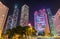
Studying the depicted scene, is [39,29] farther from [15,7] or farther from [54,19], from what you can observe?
[15,7]

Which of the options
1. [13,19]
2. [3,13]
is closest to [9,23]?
[13,19]

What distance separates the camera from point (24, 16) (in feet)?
7.57

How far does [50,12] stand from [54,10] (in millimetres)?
70

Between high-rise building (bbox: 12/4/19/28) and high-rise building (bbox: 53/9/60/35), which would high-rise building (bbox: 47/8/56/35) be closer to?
high-rise building (bbox: 53/9/60/35)

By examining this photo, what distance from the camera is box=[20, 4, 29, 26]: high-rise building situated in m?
2.25

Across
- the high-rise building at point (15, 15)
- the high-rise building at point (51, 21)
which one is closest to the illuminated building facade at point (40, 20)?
the high-rise building at point (51, 21)

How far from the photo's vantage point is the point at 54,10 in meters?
2.29

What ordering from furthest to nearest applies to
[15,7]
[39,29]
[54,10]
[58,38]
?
[15,7]
[54,10]
[39,29]
[58,38]

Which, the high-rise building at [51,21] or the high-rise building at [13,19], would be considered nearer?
the high-rise building at [51,21]

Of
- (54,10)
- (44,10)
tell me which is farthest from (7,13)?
(54,10)

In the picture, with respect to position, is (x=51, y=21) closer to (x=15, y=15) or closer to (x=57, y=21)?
(x=57, y=21)

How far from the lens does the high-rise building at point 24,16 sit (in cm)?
225

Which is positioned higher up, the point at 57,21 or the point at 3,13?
the point at 3,13

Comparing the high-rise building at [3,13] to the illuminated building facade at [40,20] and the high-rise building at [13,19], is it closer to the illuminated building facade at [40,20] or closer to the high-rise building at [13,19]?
the high-rise building at [13,19]
